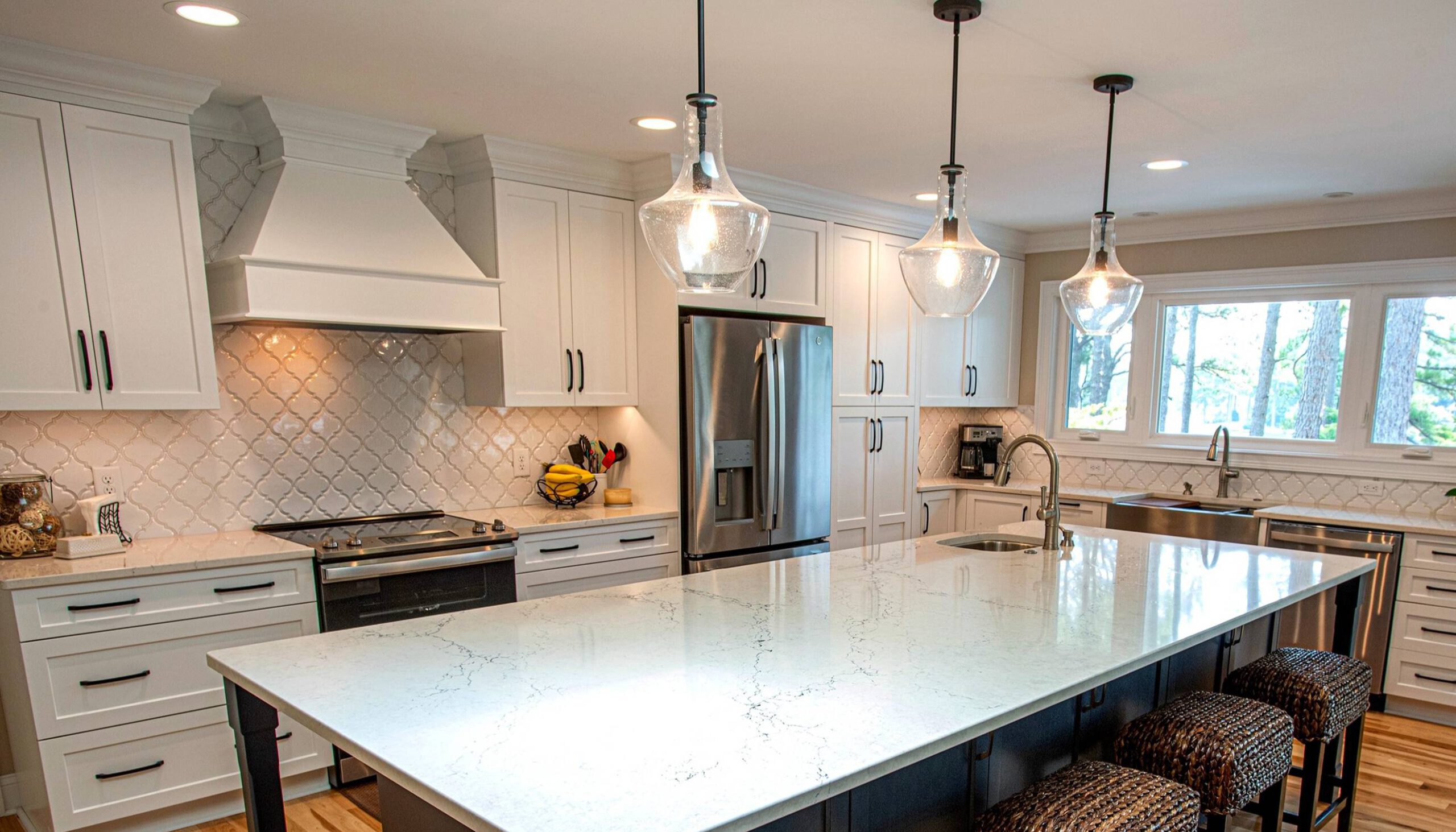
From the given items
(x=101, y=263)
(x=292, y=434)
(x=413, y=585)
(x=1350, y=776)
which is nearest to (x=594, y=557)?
(x=413, y=585)

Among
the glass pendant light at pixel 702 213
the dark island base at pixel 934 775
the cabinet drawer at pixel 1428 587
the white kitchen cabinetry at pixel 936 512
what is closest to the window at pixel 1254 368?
the cabinet drawer at pixel 1428 587

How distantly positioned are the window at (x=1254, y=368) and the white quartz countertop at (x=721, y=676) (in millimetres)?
2315

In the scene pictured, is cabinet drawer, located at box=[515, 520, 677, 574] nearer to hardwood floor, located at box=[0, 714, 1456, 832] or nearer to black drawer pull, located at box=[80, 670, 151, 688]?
hardwood floor, located at box=[0, 714, 1456, 832]

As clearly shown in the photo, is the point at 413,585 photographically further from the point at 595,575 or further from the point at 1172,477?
the point at 1172,477

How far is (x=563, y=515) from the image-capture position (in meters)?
3.40

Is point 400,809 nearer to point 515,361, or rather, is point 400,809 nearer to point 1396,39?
point 515,361

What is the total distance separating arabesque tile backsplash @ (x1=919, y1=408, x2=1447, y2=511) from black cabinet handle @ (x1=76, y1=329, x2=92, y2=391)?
4.20 m

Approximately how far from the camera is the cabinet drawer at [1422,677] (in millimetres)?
3475

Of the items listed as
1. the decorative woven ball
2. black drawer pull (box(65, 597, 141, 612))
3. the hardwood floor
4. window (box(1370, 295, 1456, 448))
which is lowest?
the hardwood floor

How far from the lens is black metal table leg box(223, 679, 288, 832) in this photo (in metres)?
1.64

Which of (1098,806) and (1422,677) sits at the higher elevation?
(1098,806)

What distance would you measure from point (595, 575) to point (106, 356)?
6.01 ft

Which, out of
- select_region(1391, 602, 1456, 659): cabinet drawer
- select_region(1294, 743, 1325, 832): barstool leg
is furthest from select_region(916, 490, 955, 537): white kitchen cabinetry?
select_region(1294, 743, 1325, 832): barstool leg

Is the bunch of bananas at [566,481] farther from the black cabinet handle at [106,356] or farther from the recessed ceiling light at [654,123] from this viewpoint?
the black cabinet handle at [106,356]
